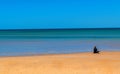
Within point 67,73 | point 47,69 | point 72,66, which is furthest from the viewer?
point 72,66

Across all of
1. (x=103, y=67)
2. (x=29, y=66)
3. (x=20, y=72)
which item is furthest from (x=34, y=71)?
(x=103, y=67)

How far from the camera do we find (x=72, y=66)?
12297mm

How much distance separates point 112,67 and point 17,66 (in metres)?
3.35

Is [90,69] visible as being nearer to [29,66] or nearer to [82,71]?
[82,71]

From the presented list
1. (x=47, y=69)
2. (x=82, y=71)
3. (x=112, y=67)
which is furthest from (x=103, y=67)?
(x=47, y=69)

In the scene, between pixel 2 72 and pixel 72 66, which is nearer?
pixel 2 72

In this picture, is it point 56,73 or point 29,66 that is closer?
point 56,73

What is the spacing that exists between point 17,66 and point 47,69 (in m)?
1.41

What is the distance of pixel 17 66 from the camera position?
12391 millimetres

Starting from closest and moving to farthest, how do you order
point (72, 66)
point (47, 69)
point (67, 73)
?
1. point (67, 73)
2. point (47, 69)
3. point (72, 66)

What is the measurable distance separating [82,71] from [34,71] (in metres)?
1.54

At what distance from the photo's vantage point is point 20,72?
11.0 meters

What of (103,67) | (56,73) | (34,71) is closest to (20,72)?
(34,71)

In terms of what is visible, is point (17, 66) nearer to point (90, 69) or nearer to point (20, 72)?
point (20, 72)
